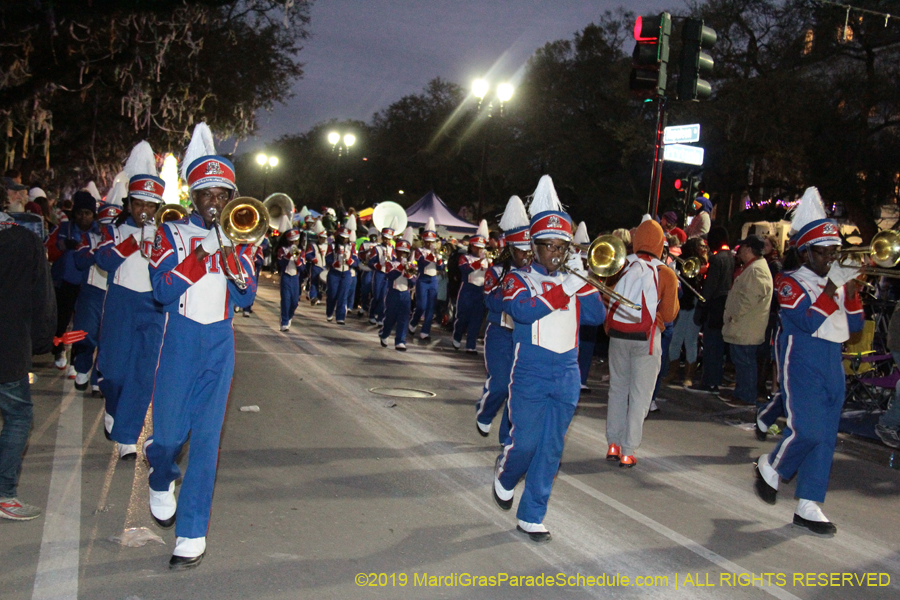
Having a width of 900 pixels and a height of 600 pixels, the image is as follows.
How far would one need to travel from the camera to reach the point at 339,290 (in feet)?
65.5

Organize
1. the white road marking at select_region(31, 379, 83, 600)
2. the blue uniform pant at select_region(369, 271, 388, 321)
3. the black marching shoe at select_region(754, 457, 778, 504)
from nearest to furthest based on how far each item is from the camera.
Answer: the white road marking at select_region(31, 379, 83, 600) → the black marching shoe at select_region(754, 457, 778, 504) → the blue uniform pant at select_region(369, 271, 388, 321)

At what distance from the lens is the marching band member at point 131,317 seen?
635cm

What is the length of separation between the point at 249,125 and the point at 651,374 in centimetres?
2024

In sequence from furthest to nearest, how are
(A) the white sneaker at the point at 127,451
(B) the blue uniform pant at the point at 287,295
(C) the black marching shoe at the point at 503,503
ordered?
(B) the blue uniform pant at the point at 287,295 → (A) the white sneaker at the point at 127,451 → (C) the black marching shoe at the point at 503,503

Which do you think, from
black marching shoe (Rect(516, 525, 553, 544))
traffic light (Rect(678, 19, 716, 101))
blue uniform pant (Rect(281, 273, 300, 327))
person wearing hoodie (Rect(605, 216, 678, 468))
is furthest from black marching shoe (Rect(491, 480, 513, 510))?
blue uniform pant (Rect(281, 273, 300, 327))

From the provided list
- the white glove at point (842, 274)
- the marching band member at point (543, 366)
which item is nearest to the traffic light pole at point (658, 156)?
the white glove at point (842, 274)

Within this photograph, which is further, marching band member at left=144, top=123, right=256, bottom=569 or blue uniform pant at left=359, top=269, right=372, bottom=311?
blue uniform pant at left=359, top=269, right=372, bottom=311

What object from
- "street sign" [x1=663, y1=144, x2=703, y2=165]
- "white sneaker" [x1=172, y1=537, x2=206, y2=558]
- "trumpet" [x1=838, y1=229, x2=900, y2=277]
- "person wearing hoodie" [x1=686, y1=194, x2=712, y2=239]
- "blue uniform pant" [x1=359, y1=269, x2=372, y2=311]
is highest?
"street sign" [x1=663, y1=144, x2=703, y2=165]

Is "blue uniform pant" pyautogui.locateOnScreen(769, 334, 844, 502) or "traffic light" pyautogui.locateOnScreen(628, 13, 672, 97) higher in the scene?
"traffic light" pyautogui.locateOnScreen(628, 13, 672, 97)

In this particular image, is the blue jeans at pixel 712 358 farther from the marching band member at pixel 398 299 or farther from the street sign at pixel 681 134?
the marching band member at pixel 398 299

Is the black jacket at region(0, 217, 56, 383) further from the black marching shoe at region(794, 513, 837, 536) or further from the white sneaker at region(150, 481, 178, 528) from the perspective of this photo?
the black marching shoe at region(794, 513, 837, 536)

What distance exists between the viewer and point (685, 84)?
39.2 ft

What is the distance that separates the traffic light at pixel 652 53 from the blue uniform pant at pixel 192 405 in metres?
8.91

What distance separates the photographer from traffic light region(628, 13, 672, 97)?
38.8 feet
